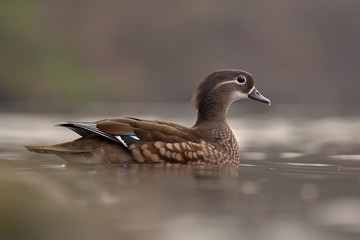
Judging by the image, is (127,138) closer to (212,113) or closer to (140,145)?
(140,145)

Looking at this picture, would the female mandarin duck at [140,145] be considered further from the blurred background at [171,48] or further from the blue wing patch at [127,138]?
the blurred background at [171,48]

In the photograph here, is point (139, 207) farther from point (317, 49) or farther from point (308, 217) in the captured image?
point (317, 49)

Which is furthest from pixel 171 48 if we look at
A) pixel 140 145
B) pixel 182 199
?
pixel 182 199

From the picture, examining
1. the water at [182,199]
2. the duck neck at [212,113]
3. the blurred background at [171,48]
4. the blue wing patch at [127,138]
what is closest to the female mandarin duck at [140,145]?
the blue wing patch at [127,138]

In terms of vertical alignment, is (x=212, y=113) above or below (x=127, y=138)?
above

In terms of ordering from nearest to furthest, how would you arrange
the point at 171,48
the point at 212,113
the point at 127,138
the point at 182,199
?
1. the point at 182,199
2. the point at 127,138
3. the point at 212,113
4. the point at 171,48

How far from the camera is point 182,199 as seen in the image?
31.7 ft

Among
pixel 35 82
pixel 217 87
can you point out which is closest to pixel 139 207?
pixel 217 87

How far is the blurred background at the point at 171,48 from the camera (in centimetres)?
5141

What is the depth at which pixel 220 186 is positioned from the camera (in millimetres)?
10852

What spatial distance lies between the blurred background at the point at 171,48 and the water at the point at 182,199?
1323 inches

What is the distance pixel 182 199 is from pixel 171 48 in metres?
52.0

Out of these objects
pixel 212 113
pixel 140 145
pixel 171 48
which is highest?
pixel 171 48

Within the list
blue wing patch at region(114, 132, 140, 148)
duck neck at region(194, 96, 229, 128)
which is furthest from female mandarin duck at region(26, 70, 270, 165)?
duck neck at region(194, 96, 229, 128)
